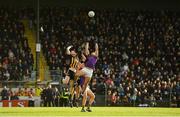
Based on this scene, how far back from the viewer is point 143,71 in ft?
136

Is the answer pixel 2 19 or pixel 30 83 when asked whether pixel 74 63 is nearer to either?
pixel 30 83

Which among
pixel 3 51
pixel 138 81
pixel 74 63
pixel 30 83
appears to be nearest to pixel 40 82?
pixel 30 83

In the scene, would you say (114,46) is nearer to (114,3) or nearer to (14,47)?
(114,3)

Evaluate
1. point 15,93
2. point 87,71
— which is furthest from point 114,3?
point 87,71

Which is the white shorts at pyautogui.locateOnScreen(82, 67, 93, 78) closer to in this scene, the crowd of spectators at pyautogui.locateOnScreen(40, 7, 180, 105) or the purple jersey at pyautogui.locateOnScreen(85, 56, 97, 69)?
the purple jersey at pyautogui.locateOnScreen(85, 56, 97, 69)

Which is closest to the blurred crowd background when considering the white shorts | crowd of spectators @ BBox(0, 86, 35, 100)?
crowd of spectators @ BBox(0, 86, 35, 100)

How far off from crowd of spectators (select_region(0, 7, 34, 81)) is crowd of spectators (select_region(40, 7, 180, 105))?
1588mm

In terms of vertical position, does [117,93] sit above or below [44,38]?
below

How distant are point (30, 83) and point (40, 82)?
0.76 metres

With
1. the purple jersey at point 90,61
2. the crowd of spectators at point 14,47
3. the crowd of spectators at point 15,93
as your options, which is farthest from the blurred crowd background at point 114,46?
the purple jersey at point 90,61

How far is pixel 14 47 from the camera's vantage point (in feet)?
132

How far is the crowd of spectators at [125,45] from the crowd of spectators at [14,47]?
1.59 meters

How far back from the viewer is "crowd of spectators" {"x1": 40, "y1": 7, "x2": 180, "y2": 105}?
128 ft

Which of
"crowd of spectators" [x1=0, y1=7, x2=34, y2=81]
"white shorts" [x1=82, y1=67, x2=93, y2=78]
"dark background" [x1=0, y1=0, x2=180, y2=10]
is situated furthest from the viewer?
"dark background" [x1=0, y1=0, x2=180, y2=10]
